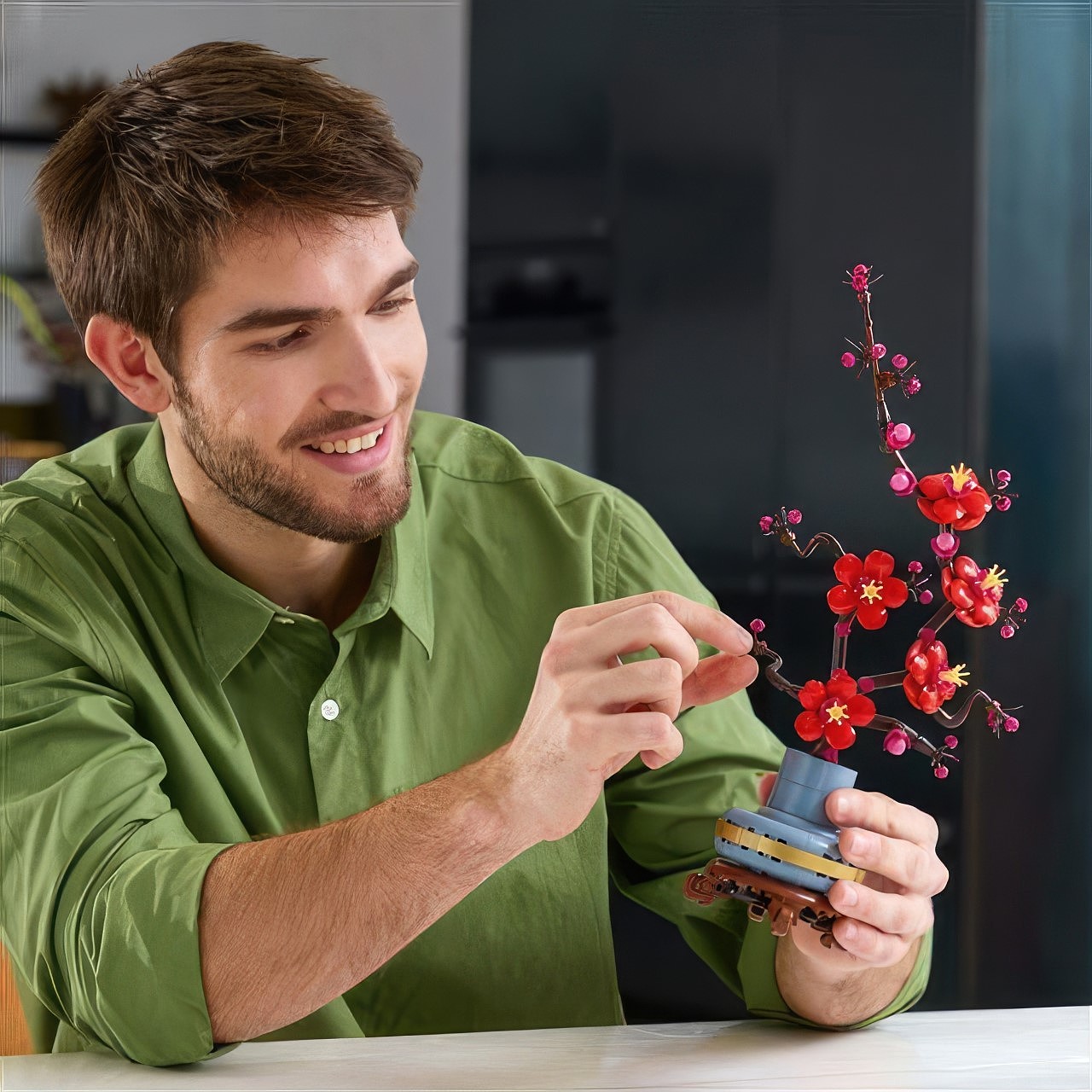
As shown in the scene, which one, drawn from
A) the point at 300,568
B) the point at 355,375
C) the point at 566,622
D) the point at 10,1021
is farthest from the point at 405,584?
the point at 10,1021

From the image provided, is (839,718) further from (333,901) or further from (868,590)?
(333,901)

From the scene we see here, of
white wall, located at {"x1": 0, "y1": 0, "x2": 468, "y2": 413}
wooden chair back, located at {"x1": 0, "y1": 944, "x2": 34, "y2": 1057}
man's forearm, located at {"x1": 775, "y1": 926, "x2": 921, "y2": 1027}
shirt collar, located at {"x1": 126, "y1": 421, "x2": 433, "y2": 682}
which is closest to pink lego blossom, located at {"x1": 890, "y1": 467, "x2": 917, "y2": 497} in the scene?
man's forearm, located at {"x1": 775, "y1": 926, "x2": 921, "y2": 1027}

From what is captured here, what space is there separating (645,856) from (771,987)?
208 mm

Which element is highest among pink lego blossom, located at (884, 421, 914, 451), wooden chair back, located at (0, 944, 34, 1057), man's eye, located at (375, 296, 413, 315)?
man's eye, located at (375, 296, 413, 315)

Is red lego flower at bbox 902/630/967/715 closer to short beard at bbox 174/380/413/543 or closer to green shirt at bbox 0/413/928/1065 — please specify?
green shirt at bbox 0/413/928/1065

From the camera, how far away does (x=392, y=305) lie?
995 millimetres

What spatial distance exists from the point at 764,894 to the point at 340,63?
2.81 feet

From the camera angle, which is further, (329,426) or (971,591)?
(329,426)

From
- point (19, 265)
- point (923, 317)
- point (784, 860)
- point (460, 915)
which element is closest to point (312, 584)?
point (460, 915)

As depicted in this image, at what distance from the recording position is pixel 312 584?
1115mm

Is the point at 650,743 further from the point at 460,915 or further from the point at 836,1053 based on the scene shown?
the point at 460,915

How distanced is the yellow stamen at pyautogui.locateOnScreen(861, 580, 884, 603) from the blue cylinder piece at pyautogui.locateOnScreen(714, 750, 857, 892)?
0.10 m

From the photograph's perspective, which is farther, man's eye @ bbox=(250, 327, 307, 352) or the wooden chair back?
the wooden chair back

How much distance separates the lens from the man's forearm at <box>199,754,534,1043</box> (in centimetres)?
80
